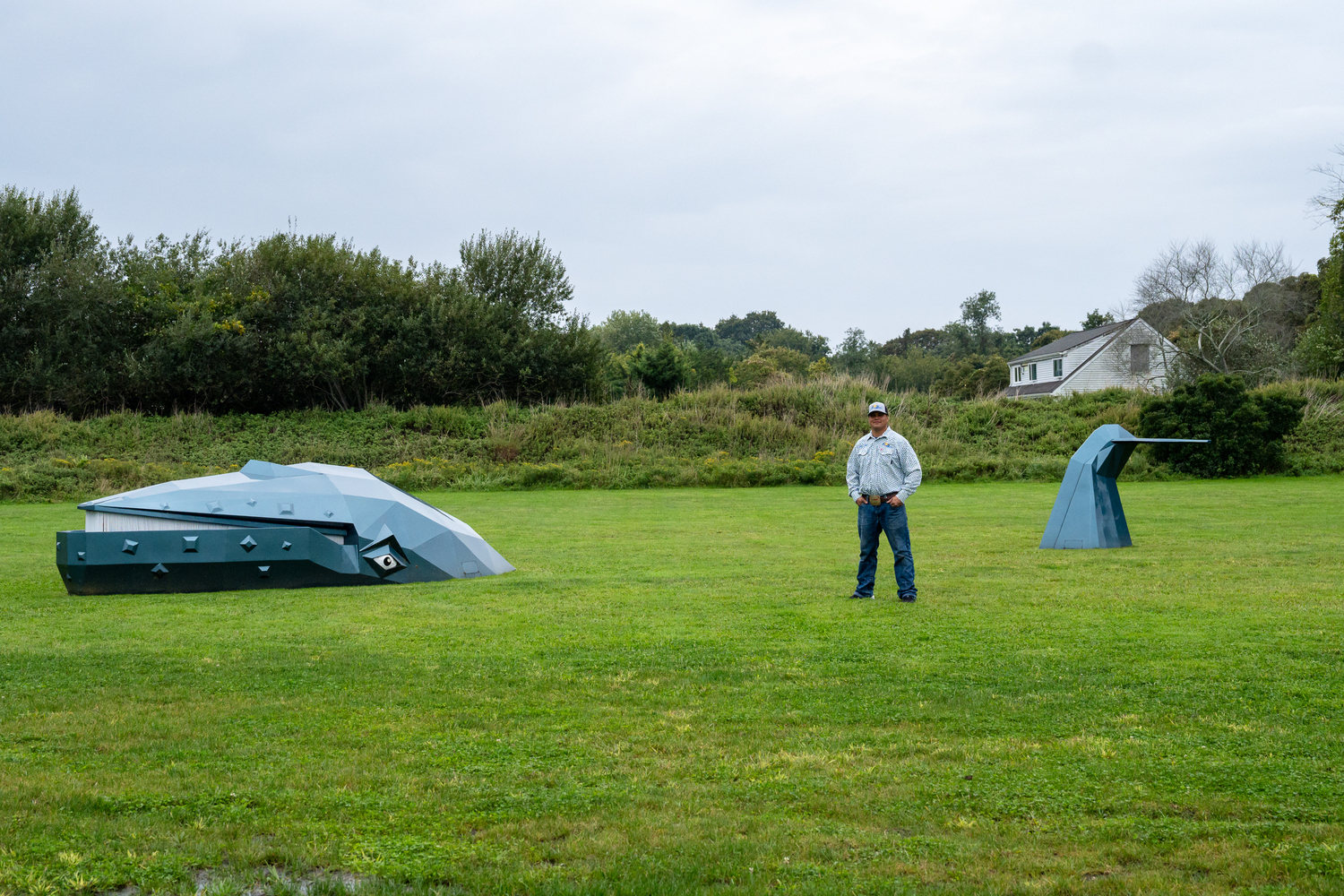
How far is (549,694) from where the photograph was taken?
220 inches

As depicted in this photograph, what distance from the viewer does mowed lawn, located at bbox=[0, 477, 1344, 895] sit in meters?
3.25

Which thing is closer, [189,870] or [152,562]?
[189,870]

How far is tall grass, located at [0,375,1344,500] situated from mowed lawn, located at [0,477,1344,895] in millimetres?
18186

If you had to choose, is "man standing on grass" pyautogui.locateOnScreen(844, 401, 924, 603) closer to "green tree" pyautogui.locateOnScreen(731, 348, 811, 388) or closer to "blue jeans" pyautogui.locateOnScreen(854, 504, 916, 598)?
"blue jeans" pyautogui.locateOnScreen(854, 504, 916, 598)

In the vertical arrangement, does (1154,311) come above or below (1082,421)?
above

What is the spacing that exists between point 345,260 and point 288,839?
36.7 m

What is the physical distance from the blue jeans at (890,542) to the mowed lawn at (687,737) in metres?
0.22

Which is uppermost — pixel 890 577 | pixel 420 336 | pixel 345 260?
pixel 345 260

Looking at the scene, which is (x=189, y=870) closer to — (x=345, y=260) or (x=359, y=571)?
(x=359, y=571)

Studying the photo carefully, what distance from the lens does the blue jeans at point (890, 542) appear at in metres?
8.88

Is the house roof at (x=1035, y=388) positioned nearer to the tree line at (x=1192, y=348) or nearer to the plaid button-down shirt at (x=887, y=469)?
the tree line at (x=1192, y=348)

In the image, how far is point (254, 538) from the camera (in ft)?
31.6

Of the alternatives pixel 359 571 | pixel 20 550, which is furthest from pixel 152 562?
pixel 20 550

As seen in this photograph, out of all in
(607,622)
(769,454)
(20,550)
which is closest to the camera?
(607,622)
